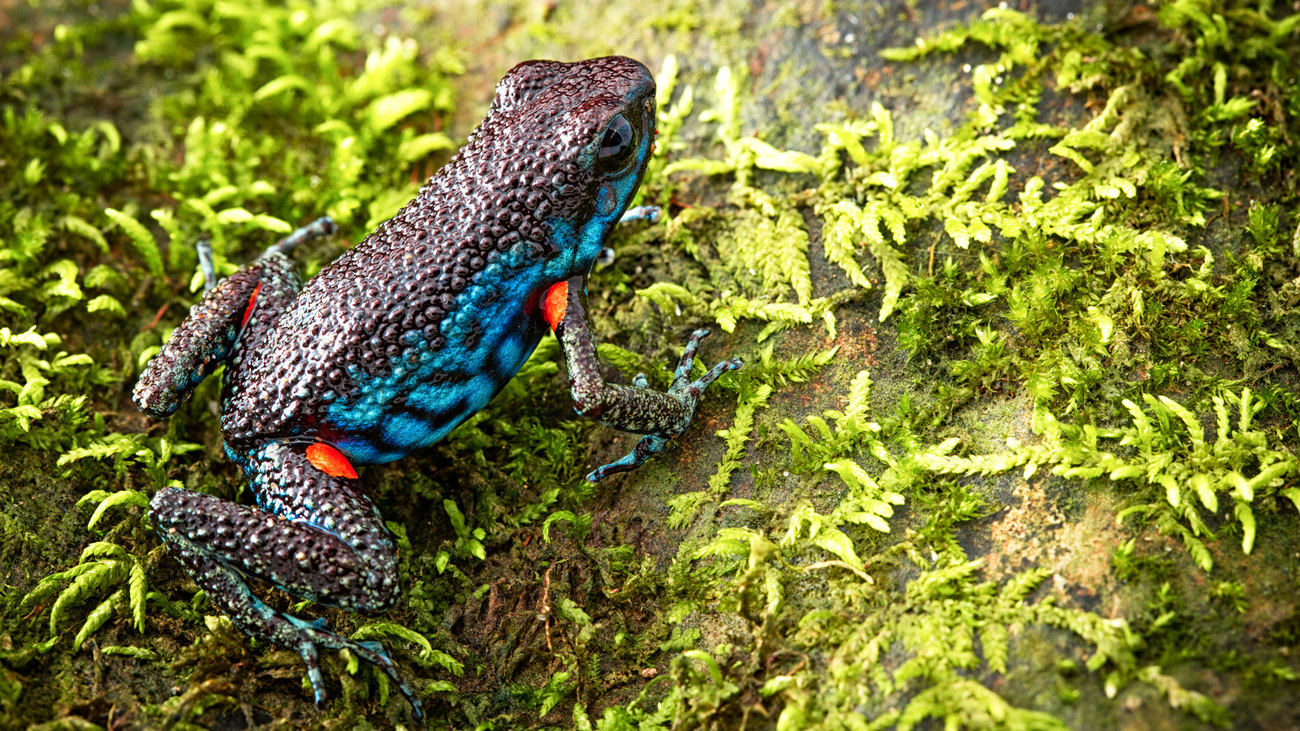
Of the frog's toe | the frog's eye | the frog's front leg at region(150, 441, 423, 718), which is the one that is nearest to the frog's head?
the frog's eye

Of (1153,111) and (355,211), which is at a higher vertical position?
(355,211)

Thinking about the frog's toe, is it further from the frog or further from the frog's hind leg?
the frog's hind leg

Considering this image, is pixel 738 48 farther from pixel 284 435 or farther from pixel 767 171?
pixel 284 435

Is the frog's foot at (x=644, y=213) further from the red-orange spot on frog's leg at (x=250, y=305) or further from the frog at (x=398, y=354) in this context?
the red-orange spot on frog's leg at (x=250, y=305)

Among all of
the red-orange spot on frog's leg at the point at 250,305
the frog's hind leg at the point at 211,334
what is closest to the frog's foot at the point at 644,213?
the frog's hind leg at the point at 211,334

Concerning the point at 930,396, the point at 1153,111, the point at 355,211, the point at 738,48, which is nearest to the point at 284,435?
the point at 355,211

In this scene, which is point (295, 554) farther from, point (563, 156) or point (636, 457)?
point (563, 156)
